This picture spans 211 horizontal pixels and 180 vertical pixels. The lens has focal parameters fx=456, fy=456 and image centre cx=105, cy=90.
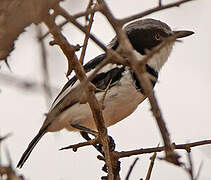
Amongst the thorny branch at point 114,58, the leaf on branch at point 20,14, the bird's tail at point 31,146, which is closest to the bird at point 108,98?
the bird's tail at point 31,146

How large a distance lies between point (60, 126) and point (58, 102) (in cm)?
24

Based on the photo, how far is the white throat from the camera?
15.0 feet

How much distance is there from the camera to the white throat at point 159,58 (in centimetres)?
456

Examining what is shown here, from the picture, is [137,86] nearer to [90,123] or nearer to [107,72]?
[107,72]

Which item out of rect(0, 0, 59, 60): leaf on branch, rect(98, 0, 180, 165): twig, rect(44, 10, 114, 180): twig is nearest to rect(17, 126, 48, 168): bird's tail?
rect(44, 10, 114, 180): twig

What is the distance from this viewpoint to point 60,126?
430cm

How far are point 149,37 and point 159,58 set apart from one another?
0.94 feet

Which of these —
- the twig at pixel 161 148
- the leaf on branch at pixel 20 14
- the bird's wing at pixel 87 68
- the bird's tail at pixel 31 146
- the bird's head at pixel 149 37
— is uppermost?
the bird's head at pixel 149 37

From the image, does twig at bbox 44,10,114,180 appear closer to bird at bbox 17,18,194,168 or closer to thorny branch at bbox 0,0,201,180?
thorny branch at bbox 0,0,201,180

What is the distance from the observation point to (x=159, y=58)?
182 inches

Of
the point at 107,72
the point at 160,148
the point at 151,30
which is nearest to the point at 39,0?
the point at 160,148

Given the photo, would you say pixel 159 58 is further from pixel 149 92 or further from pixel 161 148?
pixel 149 92

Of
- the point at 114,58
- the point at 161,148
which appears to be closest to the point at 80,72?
the point at 161,148

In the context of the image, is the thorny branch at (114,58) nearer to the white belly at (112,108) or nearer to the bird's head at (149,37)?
the white belly at (112,108)
